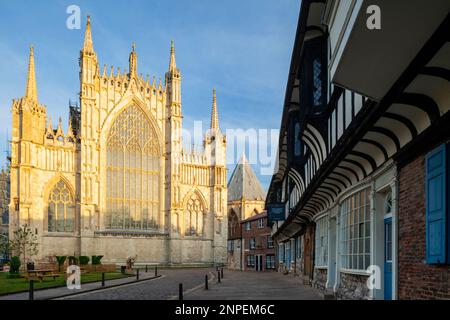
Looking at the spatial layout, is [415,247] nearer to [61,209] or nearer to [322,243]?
[322,243]

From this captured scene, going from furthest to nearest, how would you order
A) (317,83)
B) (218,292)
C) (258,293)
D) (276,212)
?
(276,212) → (218,292) → (258,293) → (317,83)

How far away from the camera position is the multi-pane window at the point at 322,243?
59.0 feet

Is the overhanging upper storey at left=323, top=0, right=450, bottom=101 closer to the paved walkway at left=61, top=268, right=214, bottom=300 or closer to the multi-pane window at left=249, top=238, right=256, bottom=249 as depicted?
the paved walkway at left=61, top=268, right=214, bottom=300

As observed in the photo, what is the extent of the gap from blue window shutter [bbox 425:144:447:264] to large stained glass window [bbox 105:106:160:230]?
55.0 metres

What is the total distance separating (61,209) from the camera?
55.5 meters

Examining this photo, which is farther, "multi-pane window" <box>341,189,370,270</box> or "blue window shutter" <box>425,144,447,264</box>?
"multi-pane window" <box>341,189,370,270</box>

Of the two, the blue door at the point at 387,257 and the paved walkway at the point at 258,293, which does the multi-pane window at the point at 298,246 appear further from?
the blue door at the point at 387,257

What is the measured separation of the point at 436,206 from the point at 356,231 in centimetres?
589

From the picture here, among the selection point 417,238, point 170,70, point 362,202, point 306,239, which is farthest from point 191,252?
point 417,238

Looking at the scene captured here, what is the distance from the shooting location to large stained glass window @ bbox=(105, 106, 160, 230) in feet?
195

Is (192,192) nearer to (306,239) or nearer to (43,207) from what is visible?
(43,207)

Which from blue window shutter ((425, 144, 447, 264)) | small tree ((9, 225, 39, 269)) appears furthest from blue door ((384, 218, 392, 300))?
small tree ((9, 225, 39, 269))

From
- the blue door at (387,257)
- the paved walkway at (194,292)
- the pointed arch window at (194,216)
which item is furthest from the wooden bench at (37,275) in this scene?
the pointed arch window at (194,216)

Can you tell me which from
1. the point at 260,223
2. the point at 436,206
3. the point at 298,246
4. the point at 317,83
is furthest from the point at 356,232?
the point at 260,223
